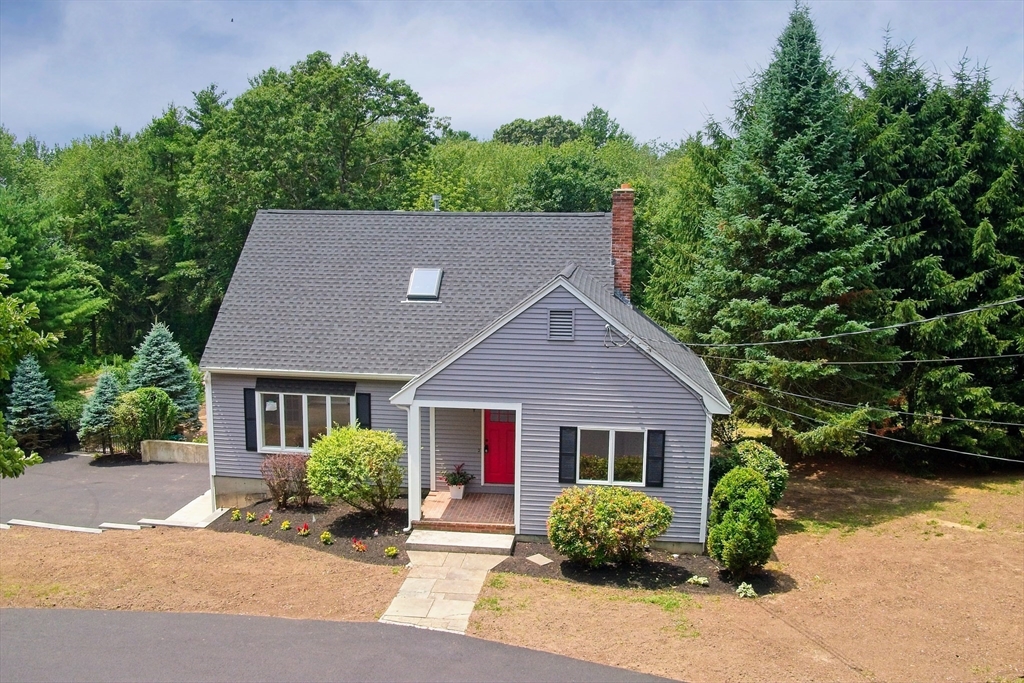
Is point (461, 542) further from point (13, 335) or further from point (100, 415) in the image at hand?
point (100, 415)

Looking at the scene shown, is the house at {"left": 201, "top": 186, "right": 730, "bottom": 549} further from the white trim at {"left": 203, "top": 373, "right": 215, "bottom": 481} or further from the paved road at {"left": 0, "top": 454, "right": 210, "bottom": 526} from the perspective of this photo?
the paved road at {"left": 0, "top": 454, "right": 210, "bottom": 526}

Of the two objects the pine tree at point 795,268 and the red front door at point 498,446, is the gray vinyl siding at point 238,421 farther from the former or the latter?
the pine tree at point 795,268

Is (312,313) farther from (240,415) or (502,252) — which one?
(502,252)

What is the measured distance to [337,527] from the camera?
51.9 feet

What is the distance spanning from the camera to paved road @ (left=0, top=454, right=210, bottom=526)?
18.7 meters

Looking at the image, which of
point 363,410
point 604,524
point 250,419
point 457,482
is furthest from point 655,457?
point 250,419

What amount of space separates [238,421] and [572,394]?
27.5ft

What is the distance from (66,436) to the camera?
2669 cm

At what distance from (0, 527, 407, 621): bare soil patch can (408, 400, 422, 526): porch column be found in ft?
5.83

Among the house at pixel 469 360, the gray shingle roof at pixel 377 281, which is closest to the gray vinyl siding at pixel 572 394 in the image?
the house at pixel 469 360

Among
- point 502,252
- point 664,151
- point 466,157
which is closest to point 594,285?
point 502,252

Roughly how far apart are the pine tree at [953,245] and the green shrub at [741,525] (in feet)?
32.9

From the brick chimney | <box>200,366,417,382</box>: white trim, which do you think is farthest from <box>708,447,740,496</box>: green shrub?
<box>200,366,417,382</box>: white trim

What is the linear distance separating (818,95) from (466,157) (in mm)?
40694
